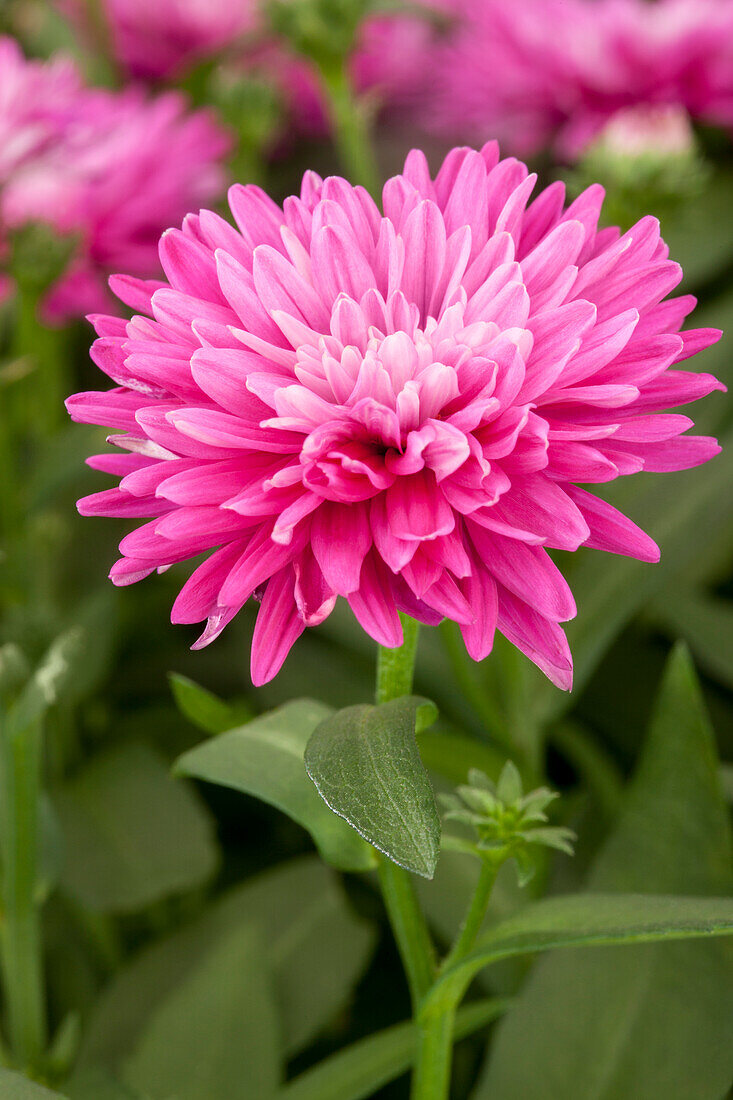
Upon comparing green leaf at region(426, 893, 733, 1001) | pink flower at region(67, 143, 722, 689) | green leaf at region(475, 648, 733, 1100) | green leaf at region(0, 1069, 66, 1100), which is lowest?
green leaf at region(475, 648, 733, 1100)

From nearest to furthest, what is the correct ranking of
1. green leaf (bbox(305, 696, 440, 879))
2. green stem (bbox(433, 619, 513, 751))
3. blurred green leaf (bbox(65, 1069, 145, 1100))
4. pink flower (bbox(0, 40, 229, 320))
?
green leaf (bbox(305, 696, 440, 879)), blurred green leaf (bbox(65, 1069, 145, 1100)), green stem (bbox(433, 619, 513, 751)), pink flower (bbox(0, 40, 229, 320))

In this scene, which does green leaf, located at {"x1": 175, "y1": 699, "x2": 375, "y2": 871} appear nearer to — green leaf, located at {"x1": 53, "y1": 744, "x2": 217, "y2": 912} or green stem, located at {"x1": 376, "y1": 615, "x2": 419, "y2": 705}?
green stem, located at {"x1": 376, "y1": 615, "x2": 419, "y2": 705}

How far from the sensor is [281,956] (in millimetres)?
473

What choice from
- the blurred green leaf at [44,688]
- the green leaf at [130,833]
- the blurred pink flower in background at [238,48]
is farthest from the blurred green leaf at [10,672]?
the blurred pink flower in background at [238,48]

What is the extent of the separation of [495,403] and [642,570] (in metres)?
0.26

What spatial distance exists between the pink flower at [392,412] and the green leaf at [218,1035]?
22 centimetres

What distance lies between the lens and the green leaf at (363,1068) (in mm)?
366

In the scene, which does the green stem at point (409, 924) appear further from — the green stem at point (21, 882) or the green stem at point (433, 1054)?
the green stem at point (21, 882)

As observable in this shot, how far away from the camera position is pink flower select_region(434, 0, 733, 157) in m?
0.68

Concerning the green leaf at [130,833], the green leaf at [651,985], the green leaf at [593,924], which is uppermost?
the green leaf at [130,833]

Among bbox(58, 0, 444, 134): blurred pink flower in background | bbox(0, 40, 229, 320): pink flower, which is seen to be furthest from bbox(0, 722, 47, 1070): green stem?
bbox(58, 0, 444, 134): blurred pink flower in background

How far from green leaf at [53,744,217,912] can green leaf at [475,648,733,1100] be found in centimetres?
16

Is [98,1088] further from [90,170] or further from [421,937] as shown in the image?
[90,170]

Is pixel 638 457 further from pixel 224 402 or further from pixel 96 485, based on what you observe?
pixel 96 485
